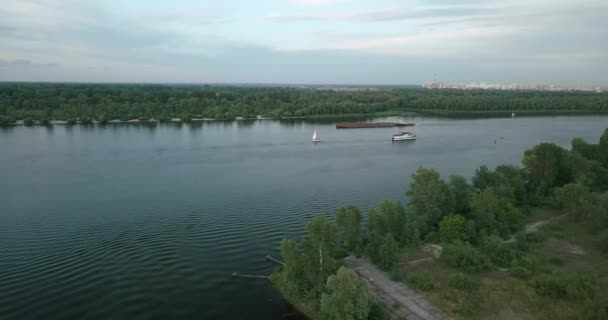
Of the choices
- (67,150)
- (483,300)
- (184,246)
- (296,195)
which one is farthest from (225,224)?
(67,150)

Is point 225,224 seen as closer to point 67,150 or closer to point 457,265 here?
point 457,265

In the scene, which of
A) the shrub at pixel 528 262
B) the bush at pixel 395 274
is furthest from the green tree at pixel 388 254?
the shrub at pixel 528 262

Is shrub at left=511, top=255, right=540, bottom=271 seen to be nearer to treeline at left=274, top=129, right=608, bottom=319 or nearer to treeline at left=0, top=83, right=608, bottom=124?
treeline at left=274, top=129, right=608, bottom=319

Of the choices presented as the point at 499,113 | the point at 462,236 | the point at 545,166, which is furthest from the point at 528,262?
the point at 499,113

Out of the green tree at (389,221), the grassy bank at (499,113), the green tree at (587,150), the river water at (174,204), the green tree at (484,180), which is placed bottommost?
the river water at (174,204)

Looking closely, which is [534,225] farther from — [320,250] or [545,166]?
[320,250]

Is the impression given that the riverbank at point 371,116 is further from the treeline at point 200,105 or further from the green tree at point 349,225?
Answer: the green tree at point 349,225

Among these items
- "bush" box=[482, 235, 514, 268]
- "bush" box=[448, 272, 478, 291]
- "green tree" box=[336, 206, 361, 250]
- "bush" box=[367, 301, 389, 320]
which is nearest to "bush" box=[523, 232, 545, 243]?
"bush" box=[482, 235, 514, 268]

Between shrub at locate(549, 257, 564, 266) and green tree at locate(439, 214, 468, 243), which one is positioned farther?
green tree at locate(439, 214, 468, 243)
